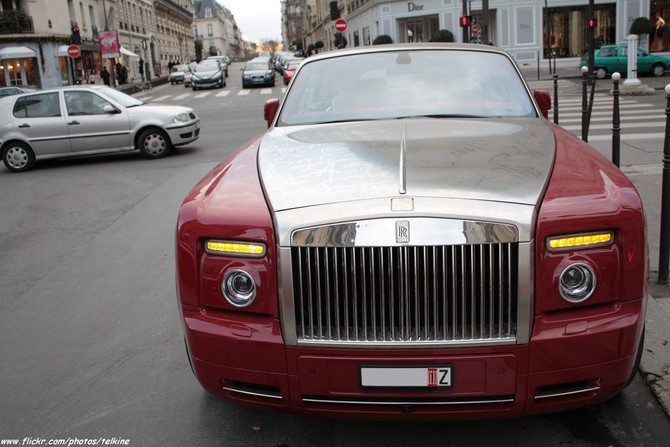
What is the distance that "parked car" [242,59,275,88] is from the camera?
34.7 metres

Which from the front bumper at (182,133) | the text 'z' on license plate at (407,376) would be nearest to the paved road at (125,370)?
the text 'z' on license plate at (407,376)

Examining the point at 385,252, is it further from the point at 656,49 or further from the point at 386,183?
the point at 656,49

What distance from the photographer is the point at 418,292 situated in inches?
94.8

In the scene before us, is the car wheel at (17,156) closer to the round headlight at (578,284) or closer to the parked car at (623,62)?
the round headlight at (578,284)

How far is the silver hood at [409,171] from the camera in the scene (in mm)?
2424

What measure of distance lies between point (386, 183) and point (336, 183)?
20 centimetres

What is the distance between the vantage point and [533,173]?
8.88ft

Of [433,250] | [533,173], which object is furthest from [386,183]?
[533,173]

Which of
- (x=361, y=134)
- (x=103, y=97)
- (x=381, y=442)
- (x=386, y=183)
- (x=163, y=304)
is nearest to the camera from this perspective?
(x=386, y=183)

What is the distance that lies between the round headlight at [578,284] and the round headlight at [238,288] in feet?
3.79

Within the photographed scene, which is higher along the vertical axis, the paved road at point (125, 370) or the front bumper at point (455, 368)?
the front bumper at point (455, 368)

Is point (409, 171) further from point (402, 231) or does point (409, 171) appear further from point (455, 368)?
point (455, 368)

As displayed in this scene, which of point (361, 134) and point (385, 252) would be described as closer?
point (385, 252)

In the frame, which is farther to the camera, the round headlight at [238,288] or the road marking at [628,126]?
the road marking at [628,126]
